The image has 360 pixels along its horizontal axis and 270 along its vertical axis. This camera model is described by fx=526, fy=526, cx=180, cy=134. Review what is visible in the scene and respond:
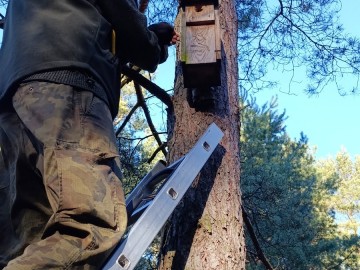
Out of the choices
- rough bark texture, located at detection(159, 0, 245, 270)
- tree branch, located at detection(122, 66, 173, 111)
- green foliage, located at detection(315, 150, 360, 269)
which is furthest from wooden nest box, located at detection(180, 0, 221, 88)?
green foliage, located at detection(315, 150, 360, 269)

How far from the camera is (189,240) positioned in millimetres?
2012

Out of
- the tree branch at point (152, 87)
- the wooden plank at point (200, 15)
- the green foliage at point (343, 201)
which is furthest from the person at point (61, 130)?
the green foliage at point (343, 201)

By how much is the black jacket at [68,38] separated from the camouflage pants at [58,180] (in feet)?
0.25

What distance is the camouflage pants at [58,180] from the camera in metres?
1.31

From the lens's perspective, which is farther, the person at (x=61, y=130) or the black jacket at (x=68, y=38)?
the black jacket at (x=68, y=38)

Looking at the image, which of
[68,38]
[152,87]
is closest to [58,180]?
[68,38]

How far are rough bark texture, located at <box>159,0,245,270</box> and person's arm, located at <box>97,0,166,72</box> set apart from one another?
0.50 m

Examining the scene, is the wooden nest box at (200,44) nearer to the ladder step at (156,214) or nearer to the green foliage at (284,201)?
the ladder step at (156,214)

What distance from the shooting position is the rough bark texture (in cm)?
198

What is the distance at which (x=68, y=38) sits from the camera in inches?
62.7

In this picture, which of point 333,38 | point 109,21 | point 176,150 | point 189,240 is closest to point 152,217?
point 189,240

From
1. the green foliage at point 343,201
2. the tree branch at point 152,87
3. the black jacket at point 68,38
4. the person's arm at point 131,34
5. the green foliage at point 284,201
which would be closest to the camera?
the black jacket at point 68,38

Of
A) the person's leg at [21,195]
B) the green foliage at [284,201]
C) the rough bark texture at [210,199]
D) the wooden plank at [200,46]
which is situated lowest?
the person's leg at [21,195]

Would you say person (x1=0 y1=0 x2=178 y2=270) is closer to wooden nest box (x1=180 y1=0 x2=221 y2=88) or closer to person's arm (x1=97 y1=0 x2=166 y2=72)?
person's arm (x1=97 y1=0 x2=166 y2=72)
